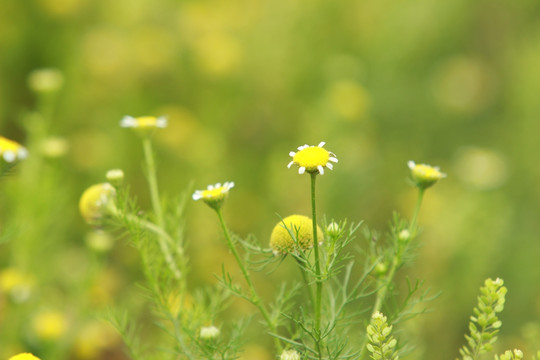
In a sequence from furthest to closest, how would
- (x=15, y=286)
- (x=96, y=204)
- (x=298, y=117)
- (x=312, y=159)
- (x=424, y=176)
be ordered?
(x=298, y=117) < (x=15, y=286) < (x=96, y=204) < (x=424, y=176) < (x=312, y=159)

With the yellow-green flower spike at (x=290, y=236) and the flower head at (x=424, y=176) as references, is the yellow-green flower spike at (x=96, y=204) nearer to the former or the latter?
the yellow-green flower spike at (x=290, y=236)

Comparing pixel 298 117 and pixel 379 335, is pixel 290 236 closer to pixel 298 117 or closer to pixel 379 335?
pixel 379 335

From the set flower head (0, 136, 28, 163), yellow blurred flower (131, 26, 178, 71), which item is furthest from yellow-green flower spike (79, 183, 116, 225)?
yellow blurred flower (131, 26, 178, 71)

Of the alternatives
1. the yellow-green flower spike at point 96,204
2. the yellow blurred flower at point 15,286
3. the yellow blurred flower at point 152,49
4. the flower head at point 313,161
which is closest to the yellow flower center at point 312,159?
the flower head at point 313,161

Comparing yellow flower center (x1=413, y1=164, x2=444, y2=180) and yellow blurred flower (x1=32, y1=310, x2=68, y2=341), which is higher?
yellow flower center (x1=413, y1=164, x2=444, y2=180)

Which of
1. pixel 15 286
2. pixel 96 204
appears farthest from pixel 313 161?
pixel 15 286

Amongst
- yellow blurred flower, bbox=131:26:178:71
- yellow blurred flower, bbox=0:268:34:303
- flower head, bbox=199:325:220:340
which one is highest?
flower head, bbox=199:325:220:340

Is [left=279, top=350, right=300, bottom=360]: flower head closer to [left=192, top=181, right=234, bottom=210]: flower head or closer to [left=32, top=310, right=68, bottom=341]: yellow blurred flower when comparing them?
[left=192, top=181, right=234, bottom=210]: flower head
